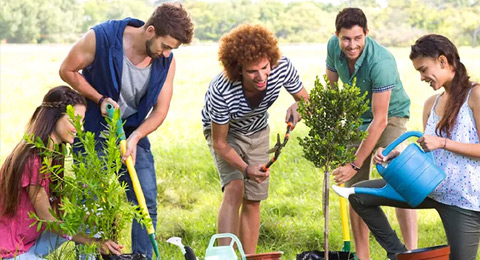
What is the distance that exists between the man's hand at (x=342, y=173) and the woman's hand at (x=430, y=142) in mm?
420

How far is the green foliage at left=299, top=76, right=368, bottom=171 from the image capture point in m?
3.36

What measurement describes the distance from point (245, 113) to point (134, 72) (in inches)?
23.2

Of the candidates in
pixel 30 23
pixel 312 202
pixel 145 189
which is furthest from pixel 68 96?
pixel 30 23

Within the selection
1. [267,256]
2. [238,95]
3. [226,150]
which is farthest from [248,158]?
[267,256]

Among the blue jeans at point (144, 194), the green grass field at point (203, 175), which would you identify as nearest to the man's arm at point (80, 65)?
the blue jeans at point (144, 194)

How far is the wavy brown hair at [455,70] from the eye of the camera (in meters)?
3.44

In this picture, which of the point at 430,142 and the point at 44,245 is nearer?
the point at 430,142

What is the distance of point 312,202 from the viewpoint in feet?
18.9

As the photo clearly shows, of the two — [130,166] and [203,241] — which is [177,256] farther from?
[130,166]

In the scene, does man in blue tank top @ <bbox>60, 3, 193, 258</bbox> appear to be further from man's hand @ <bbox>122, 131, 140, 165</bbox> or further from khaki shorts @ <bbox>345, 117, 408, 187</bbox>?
khaki shorts @ <bbox>345, 117, 408, 187</bbox>

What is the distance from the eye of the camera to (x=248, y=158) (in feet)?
13.5

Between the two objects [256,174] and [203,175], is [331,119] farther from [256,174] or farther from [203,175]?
[203,175]

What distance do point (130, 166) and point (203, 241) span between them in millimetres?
1244

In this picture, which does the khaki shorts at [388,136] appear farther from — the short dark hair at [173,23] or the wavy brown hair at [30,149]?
the wavy brown hair at [30,149]
